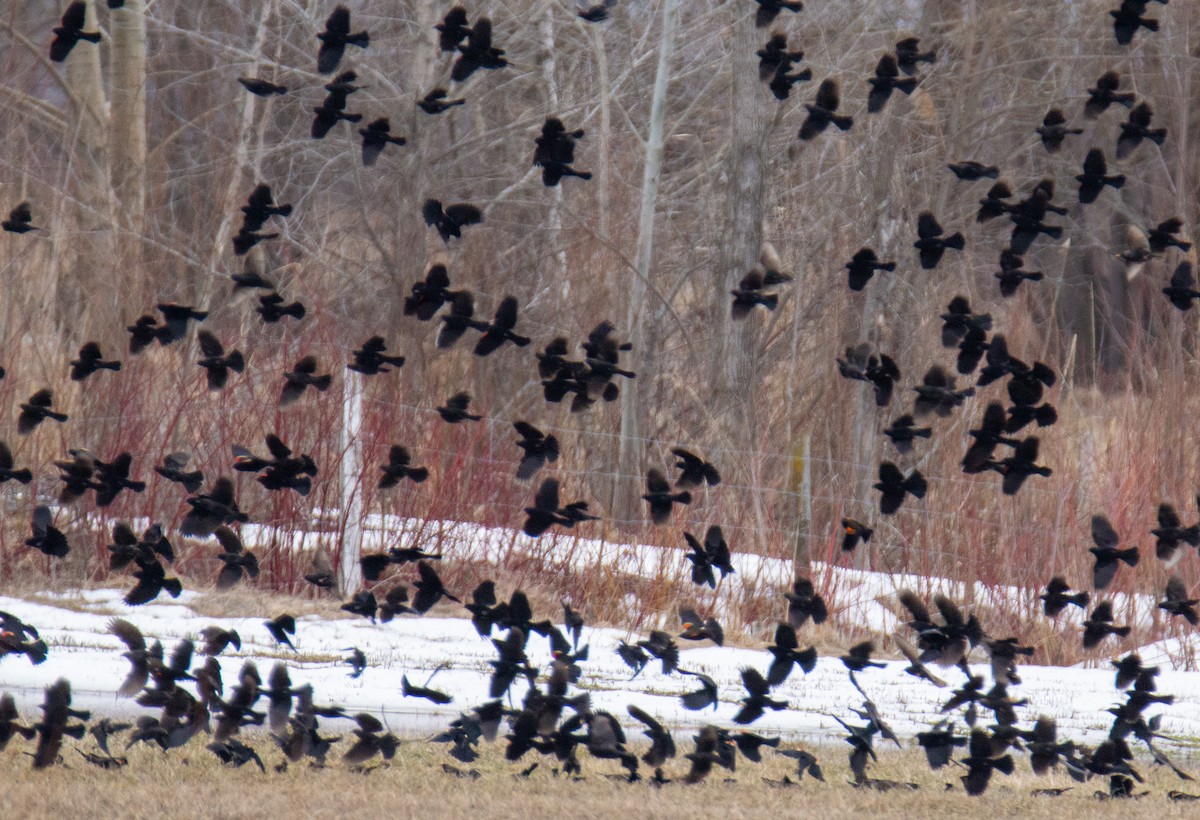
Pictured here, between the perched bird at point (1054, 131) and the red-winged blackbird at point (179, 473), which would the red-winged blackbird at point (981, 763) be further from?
the red-winged blackbird at point (179, 473)

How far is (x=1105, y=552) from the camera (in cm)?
457

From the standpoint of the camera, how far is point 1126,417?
25.7ft

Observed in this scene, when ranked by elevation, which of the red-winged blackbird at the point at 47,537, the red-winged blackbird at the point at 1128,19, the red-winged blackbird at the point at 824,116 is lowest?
the red-winged blackbird at the point at 47,537

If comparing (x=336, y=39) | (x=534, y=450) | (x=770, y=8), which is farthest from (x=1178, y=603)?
(x=336, y=39)

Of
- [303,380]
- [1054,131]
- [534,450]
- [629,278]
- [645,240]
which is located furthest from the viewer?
[629,278]

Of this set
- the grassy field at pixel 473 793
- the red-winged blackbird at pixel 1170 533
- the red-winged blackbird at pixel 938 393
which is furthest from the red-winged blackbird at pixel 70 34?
the red-winged blackbird at pixel 1170 533

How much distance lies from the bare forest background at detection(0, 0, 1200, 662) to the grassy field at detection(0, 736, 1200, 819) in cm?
270

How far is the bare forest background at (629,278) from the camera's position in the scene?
7742 millimetres

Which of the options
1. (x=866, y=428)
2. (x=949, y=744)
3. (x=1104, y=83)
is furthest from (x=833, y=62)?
(x=949, y=744)

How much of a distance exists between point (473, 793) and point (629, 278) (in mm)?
6836

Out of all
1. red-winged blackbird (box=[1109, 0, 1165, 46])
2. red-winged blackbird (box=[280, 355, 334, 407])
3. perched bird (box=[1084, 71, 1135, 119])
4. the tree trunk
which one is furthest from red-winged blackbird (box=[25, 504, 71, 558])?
the tree trunk

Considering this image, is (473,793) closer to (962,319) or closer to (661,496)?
(661,496)

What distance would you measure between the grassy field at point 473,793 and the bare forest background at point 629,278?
2699mm

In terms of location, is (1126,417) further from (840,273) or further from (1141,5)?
(1141,5)
